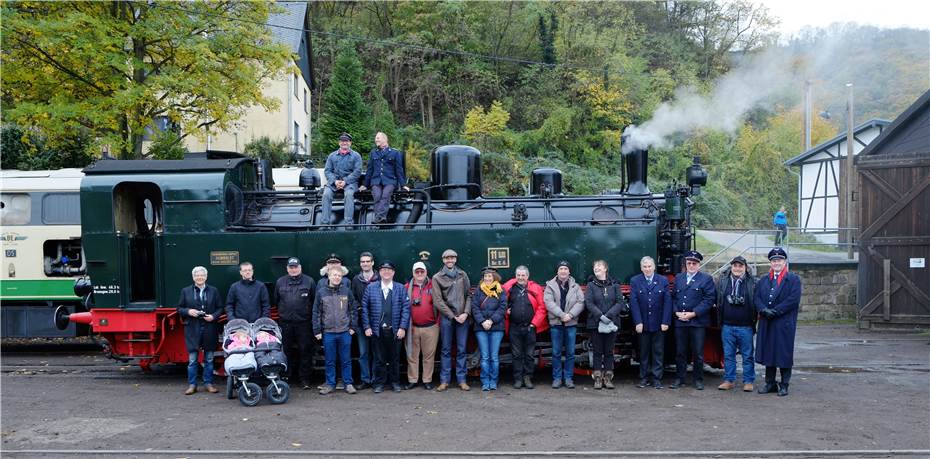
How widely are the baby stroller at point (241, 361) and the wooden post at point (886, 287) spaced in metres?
12.5

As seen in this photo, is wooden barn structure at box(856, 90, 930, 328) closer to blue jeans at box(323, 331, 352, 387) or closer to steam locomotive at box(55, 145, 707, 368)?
steam locomotive at box(55, 145, 707, 368)

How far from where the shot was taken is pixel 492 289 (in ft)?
28.5

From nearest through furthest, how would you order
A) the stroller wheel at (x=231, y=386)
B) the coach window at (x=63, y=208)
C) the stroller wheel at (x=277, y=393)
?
the stroller wheel at (x=277, y=393) < the stroller wheel at (x=231, y=386) < the coach window at (x=63, y=208)

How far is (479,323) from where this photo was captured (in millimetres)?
8656

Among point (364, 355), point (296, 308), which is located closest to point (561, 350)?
point (364, 355)

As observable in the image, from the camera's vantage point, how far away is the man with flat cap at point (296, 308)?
8.75m

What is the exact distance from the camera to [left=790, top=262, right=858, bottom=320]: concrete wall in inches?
658

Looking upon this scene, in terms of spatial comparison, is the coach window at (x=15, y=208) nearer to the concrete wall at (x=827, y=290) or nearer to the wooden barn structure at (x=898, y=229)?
the concrete wall at (x=827, y=290)

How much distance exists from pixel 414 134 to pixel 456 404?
96.2 feet

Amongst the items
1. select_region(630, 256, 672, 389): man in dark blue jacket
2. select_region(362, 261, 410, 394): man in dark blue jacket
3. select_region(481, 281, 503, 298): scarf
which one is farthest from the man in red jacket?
select_region(362, 261, 410, 394): man in dark blue jacket

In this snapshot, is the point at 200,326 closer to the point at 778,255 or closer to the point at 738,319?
the point at 738,319

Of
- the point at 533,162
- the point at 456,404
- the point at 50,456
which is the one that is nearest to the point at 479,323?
the point at 456,404

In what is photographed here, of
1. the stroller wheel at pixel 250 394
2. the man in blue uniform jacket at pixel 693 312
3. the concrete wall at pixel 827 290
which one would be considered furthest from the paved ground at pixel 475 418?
the concrete wall at pixel 827 290

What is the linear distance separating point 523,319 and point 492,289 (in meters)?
0.52
